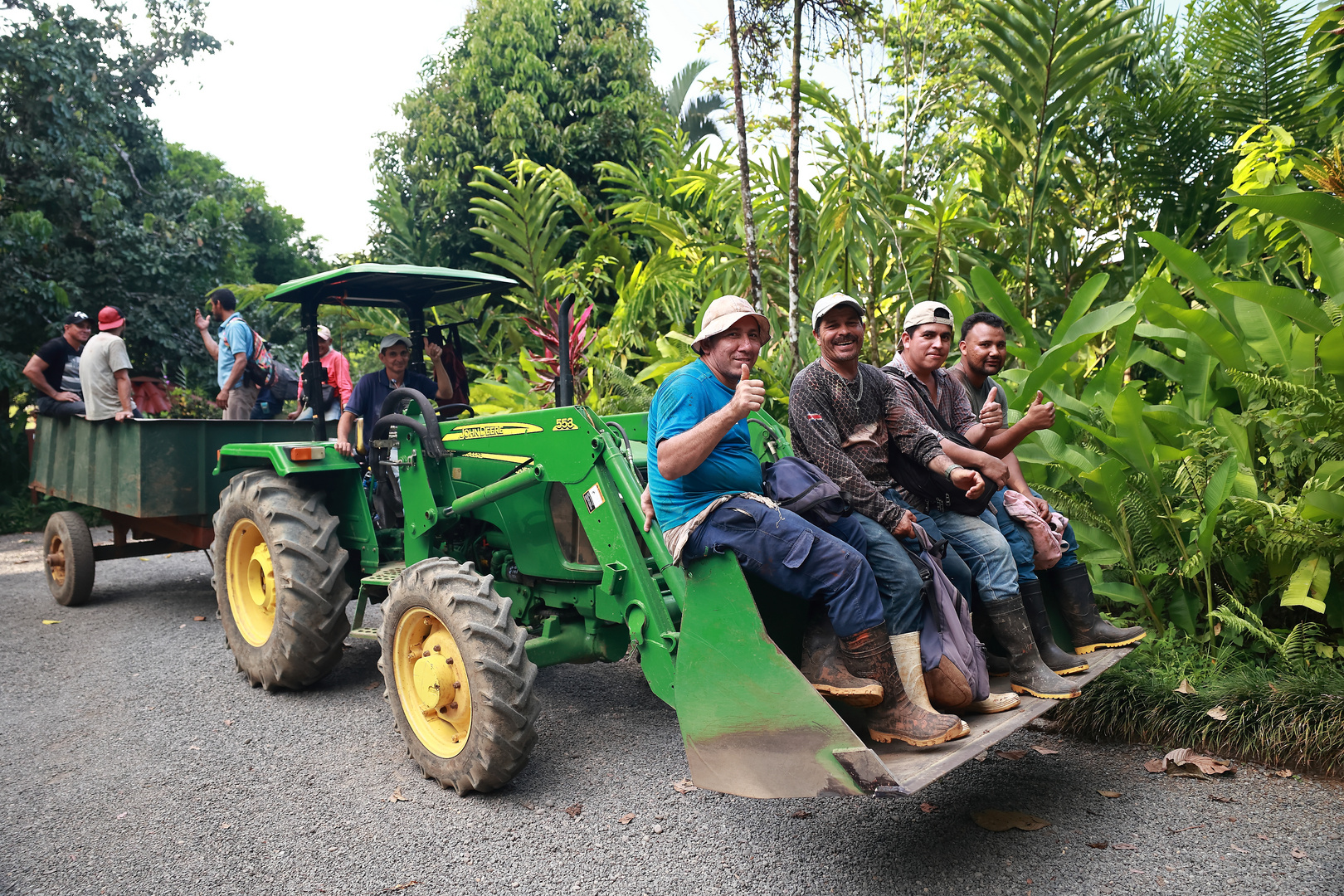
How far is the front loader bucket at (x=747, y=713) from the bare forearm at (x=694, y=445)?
34cm

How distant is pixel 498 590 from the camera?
4.66 m

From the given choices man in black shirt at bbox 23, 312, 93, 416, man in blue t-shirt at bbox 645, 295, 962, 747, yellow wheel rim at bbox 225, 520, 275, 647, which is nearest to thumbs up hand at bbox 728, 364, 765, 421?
man in blue t-shirt at bbox 645, 295, 962, 747

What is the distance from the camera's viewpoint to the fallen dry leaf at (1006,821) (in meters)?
3.36

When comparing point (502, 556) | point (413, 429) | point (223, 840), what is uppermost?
point (413, 429)

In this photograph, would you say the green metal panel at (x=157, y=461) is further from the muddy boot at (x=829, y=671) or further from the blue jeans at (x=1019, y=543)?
the blue jeans at (x=1019, y=543)

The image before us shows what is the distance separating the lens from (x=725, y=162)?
867 centimetres

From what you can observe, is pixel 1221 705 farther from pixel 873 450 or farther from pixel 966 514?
pixel 873 450

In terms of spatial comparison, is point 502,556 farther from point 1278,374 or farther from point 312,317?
point 1278,374

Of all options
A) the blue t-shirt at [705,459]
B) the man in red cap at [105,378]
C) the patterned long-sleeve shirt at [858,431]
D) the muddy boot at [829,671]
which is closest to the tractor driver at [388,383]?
the man in red cap at [105,378]

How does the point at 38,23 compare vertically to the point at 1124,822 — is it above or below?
above

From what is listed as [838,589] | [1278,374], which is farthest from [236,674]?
[1278,374]

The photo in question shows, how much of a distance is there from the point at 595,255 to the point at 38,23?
8.47m

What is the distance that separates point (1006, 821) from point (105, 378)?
22.6ft

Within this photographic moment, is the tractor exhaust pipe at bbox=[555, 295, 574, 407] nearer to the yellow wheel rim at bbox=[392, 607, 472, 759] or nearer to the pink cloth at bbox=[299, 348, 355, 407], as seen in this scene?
the yellow wheel rim at bbox=[392, 607, 472, 759]
